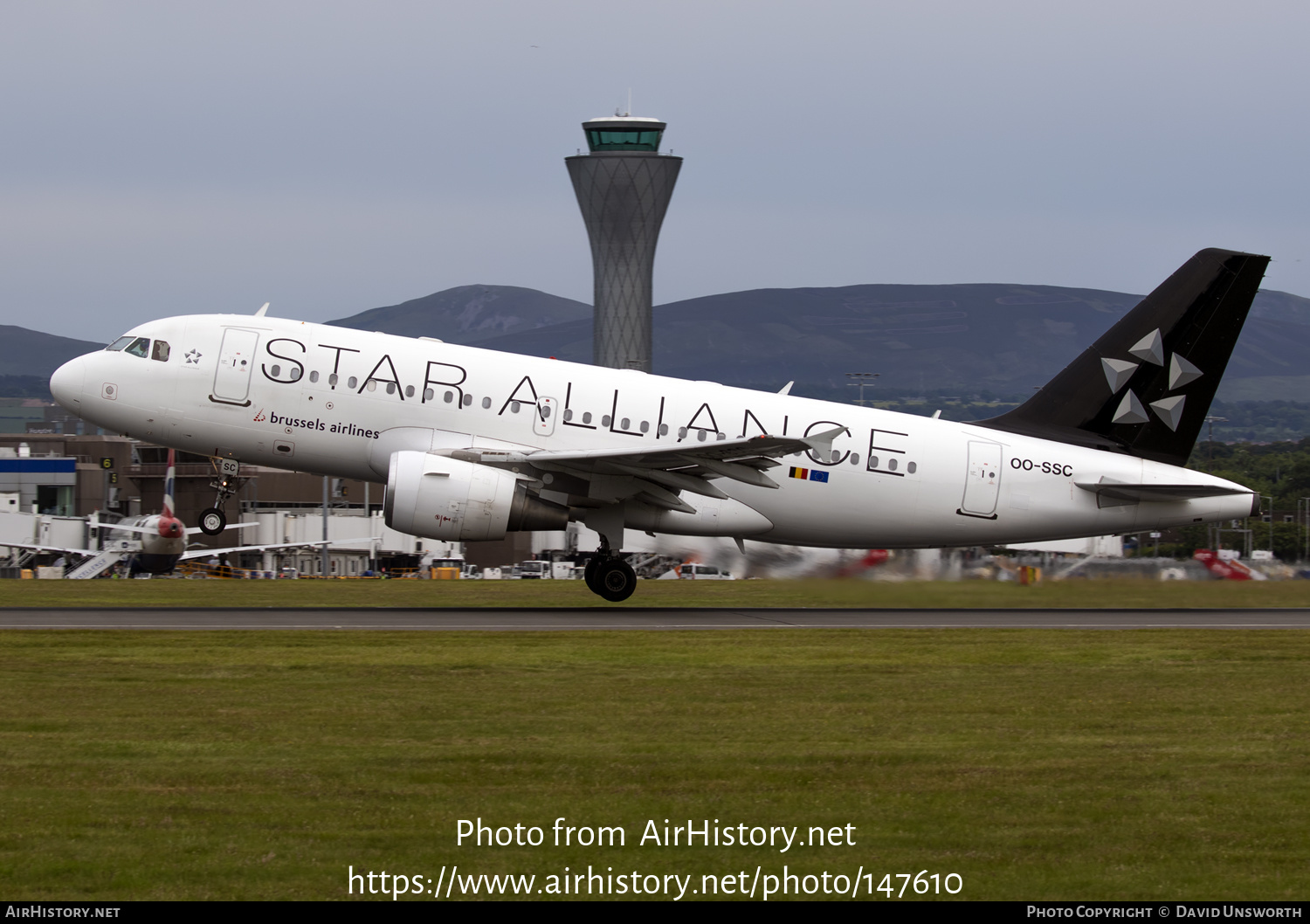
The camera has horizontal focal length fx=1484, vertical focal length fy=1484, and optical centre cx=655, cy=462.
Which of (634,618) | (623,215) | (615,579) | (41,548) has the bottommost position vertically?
(634,618)

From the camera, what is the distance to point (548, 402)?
2720 centimetres

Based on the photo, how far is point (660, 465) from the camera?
2608 cm

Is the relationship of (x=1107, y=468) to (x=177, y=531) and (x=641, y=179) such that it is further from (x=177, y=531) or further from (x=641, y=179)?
(x=641, y=179)

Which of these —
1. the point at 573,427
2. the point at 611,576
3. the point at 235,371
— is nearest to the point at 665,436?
the point at 573,427

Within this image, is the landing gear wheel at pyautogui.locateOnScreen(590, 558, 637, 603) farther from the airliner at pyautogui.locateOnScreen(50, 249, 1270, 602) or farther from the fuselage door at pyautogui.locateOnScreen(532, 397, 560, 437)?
the fuselage door at pyautogui.locateOnScreen(532, 397, 560, 437)

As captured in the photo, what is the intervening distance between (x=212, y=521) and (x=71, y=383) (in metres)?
3.94

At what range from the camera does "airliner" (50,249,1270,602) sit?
1038 inches

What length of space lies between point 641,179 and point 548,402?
153435 mm

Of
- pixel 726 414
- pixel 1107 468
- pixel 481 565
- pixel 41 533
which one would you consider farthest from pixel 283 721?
pixel 481 565

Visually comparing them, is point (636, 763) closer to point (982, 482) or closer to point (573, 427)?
point (573, 427)

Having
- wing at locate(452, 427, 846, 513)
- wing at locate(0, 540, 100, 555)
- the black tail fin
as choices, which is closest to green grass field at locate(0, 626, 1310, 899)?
wing at locate(452, 427, 846, 513)

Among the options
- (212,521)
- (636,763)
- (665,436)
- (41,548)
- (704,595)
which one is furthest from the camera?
(41,548)

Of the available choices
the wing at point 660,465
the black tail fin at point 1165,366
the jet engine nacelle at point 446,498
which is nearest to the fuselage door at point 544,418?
the wing at point 660,465

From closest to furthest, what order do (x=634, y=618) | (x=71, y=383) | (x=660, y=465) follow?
(x=634, y=618) → (x=660, y=465) → (x=71, y=383)
